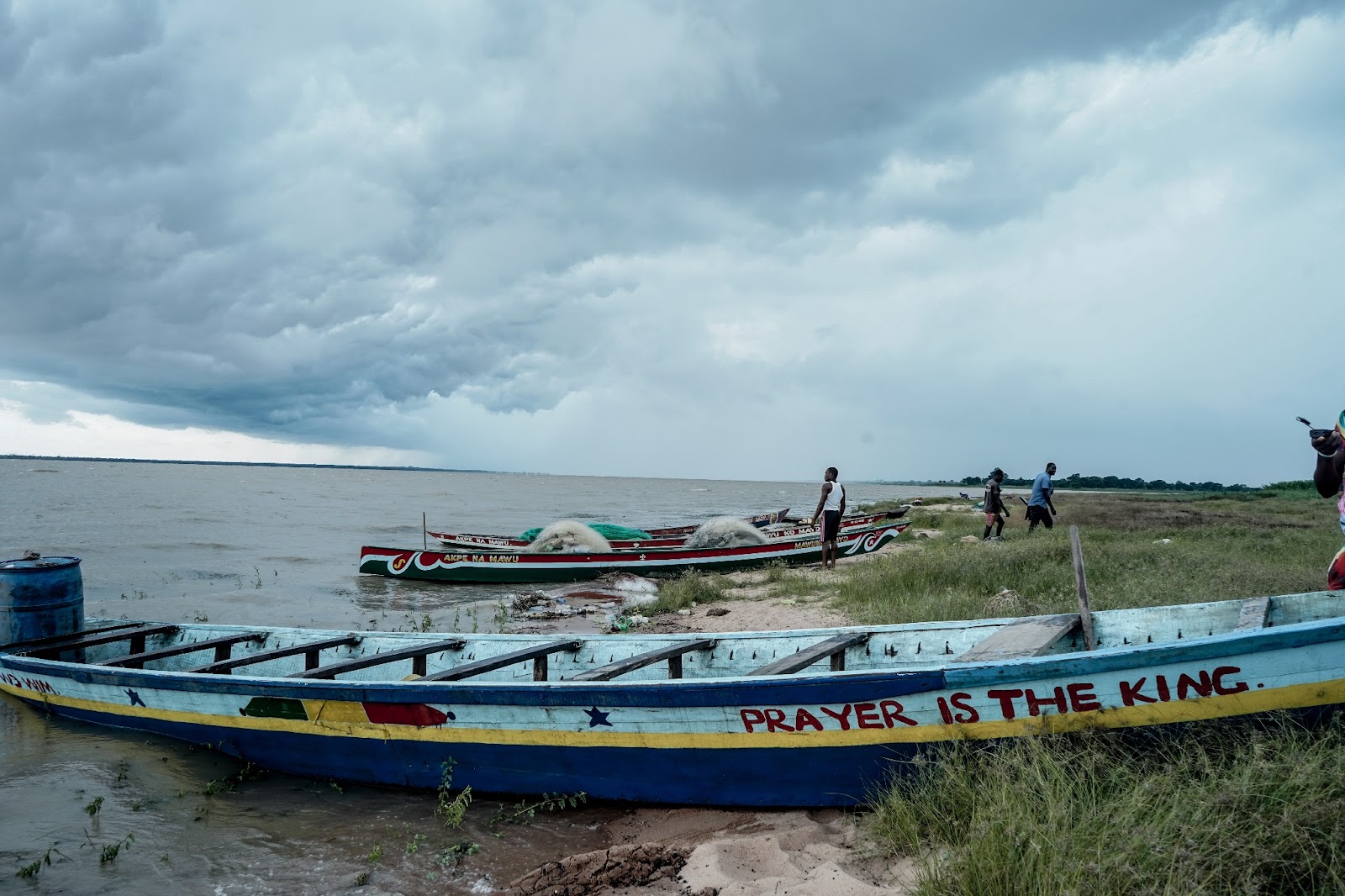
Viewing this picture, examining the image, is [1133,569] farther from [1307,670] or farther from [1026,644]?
[1307,670]

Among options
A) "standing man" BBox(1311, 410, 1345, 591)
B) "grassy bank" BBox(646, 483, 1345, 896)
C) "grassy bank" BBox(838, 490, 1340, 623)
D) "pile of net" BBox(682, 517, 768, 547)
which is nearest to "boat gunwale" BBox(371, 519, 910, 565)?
"pile of net" BBox(682, 517, 768, 547)

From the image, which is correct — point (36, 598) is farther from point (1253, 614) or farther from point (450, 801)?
point (1253, 614)

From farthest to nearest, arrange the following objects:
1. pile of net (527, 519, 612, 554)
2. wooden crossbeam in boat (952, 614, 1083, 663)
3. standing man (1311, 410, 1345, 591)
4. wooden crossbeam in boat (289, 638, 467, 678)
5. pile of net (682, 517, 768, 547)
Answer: pile of net (527, 519, 612, 554)
pile of net (682, 517, 768, 547)
wooden crossbeam in boat (289, 638, 467, 678)
standing man (1311, 410, 1345, 591)
wooden crossbeam in boat (952, 614, 1083, 663)

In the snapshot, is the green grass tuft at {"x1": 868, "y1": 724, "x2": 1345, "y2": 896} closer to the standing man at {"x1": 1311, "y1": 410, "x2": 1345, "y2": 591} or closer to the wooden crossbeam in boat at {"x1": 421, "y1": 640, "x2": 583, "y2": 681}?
the standing man at {"x1": 1311, "y1": 410, "x2": 1345, "y2": 591}

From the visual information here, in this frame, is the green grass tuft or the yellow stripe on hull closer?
the green grass tuft

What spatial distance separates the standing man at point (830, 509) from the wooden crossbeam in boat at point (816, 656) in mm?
7864

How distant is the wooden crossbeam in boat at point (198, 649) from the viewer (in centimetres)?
737

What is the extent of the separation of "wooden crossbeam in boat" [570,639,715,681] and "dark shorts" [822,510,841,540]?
8.59 metres

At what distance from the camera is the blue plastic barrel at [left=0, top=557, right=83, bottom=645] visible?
7781mm

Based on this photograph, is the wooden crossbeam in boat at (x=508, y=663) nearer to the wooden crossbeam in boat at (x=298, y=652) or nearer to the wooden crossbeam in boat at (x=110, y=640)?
the wooden crossbeam in boat at (x=298, y=652)

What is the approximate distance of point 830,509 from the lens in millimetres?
14641

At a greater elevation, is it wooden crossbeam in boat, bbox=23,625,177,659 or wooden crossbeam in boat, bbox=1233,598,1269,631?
wooden crossbeam in boat, bbox=1233,598,1269,631

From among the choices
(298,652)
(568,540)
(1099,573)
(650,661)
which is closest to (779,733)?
(650,661)

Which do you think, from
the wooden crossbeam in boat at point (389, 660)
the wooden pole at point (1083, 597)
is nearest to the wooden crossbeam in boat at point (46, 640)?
the wooden crossbeam in boat at point (389, 660)
